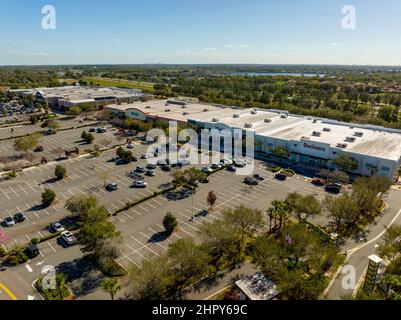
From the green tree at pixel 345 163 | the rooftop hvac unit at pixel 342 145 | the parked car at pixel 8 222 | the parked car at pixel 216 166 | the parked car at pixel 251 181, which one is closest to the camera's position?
the parked car at pixel 8 222

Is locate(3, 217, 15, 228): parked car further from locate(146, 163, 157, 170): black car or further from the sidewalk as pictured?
the sidewalk

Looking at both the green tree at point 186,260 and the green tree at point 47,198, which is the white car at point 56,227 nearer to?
the green tree at point 47,198

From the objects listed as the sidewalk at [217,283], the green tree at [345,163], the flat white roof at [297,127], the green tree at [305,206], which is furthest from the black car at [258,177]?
the sidewalk at [217,283]

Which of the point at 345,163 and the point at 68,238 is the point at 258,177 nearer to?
the point at 345,163

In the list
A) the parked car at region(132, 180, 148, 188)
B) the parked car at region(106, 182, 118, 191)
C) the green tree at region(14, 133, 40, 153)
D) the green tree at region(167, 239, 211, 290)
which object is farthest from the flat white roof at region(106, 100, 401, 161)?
the green tree at region(167, 239, 211, 290)

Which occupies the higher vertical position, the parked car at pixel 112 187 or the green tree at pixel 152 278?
the parked car at pixel 112 187

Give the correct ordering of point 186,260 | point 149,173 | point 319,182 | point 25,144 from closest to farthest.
Result: point 186,260
point 319,182
point 149,173
point 25,144

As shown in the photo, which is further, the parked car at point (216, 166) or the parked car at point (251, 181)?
the parked car at point (216, 166)

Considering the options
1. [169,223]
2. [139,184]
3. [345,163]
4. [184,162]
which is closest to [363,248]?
[345,163]

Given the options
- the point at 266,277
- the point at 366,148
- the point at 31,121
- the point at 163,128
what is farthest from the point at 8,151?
the point at 366,148

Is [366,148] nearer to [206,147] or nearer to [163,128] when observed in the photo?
[206,147]
